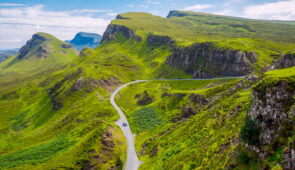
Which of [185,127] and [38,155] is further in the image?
[38,155]

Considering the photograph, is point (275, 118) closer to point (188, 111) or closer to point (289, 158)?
point (289, 158)

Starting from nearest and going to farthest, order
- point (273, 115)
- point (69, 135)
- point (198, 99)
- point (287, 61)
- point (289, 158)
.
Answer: point (289, 158), point (273, 115), point (287, 61), point (198, 99), point (69, 135)

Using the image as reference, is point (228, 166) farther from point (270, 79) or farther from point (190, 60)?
point (190, 60)

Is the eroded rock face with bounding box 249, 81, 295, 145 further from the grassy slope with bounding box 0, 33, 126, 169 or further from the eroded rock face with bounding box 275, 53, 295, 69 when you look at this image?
the eroded rock face with bounding box 275, 53, 295, 69

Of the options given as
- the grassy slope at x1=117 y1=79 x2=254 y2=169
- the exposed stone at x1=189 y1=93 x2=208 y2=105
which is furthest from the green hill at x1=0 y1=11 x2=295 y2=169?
the exposed stone at x1=189 y1=93 x2=208 y2=105

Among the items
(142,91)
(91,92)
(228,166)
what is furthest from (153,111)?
(228,166)

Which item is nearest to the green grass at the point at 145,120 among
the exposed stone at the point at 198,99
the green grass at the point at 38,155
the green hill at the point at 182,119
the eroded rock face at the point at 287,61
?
the green hill at the point at 182,119

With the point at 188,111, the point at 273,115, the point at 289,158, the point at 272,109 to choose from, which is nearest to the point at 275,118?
the point at 273,115
